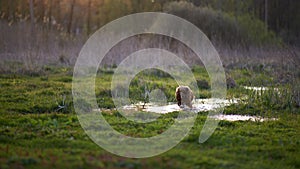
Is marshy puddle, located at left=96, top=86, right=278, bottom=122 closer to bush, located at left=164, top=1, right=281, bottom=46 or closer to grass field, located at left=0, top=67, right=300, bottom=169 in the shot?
grass field, located at left=0, top=67, right=300, bottom=169

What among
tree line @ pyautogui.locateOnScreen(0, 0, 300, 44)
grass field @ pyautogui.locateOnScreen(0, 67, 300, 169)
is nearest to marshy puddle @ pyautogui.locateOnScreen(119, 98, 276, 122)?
grass field @ pyautogui.locateOnScreen(0, 67, 300, 169)

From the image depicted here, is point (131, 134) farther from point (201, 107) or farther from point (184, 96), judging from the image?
point (201, 107)

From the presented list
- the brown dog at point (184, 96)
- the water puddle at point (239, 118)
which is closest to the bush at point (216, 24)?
the brown dog at point (184, 96)

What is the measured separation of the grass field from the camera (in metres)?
5.18

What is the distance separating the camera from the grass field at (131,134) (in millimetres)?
5176

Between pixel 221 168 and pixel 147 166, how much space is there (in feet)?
2.81

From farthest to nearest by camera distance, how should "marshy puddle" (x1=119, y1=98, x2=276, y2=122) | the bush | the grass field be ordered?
the bush
"marshy puddle" (x1=119, y1=98, x2=276, y2=122)
the grass field

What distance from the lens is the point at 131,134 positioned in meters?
6.57

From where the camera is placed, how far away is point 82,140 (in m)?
6.14

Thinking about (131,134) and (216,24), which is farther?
(216,24)

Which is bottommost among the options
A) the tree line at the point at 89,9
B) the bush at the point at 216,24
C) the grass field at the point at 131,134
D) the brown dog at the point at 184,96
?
the grass field at the point at 131,134

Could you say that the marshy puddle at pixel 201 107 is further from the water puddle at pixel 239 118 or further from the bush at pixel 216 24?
the bush at pixel 216 24

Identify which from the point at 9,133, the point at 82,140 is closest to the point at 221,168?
the point at 82,140

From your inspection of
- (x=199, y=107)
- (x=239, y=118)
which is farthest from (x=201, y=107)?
(x=239, y=118)
